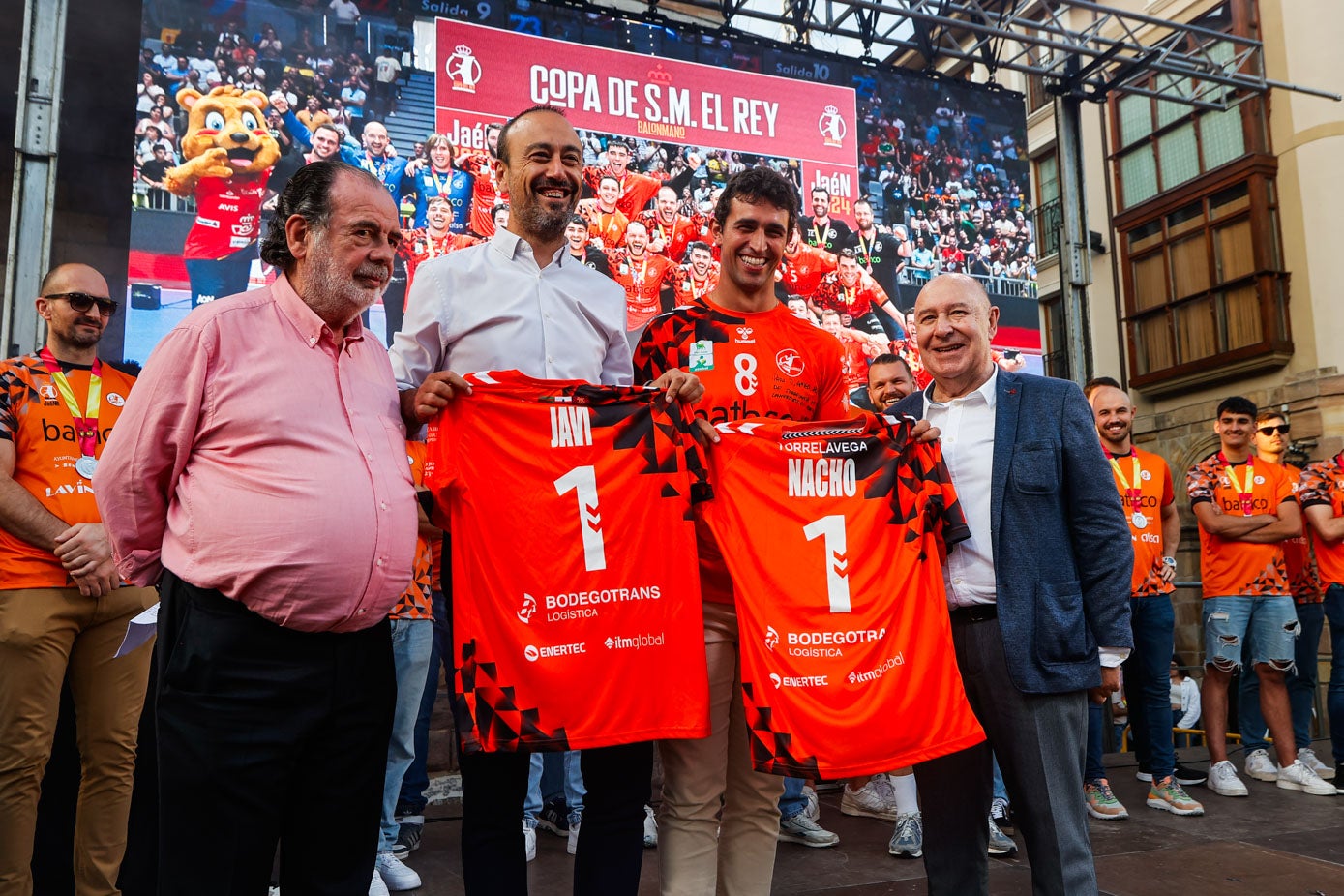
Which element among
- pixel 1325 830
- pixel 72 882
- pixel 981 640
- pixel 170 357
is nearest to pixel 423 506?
pixel 170 357

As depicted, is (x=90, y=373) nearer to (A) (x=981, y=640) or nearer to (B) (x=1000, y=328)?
(A) (x=981, y=640)

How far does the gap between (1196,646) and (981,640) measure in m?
13.7

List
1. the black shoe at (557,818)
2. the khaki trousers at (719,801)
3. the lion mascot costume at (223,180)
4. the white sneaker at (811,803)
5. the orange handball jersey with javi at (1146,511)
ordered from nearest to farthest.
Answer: the khaki trousers at (719,801) → the white sneaker at (811,803) → the black shoe at (557,818) → the orange handball jersey with javi at (1146,511) → the lion mascot costume at (223,180)

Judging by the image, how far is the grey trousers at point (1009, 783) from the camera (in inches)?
101

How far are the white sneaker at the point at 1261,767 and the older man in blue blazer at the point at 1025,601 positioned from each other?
404cm

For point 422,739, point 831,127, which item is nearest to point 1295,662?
point 422,739

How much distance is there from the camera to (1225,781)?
218 inches

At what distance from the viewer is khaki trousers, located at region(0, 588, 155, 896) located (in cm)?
301

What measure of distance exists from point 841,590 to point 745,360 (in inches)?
27.8

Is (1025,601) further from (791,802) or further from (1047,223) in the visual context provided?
(1047,223)

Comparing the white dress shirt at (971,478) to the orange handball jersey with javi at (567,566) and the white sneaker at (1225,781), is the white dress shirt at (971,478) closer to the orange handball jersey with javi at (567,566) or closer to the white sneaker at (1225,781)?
the orange handball jersey with javi at (567,566)

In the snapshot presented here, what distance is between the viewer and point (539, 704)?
238 cm

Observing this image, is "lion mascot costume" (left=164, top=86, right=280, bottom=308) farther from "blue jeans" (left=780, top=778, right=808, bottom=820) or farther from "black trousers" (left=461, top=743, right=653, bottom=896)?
"black trousers" (left=461, top=743, right=653, bottom=896)

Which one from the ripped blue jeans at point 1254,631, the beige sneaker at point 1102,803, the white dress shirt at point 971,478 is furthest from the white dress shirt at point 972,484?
the ripped blue jeans at point 1254,631
